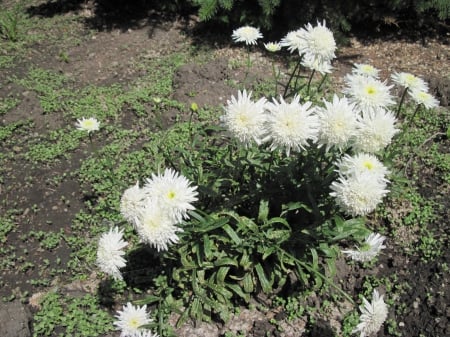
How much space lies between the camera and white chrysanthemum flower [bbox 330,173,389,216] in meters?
2.34

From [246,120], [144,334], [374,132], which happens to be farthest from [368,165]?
[144,334]

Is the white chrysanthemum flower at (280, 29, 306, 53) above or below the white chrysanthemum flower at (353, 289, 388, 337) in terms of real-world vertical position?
above

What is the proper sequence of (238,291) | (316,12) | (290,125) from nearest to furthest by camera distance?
1. (290,125)
2. (238,291)
3. (316,12)

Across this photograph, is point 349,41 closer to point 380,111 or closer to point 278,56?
point 278,56

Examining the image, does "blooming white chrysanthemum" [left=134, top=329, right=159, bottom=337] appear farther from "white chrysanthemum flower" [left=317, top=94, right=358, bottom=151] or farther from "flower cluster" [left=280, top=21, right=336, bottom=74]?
"flower cluster" [left=280, top=21, right=336, bottom=74]

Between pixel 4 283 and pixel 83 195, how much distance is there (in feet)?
3.28

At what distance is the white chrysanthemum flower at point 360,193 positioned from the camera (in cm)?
234

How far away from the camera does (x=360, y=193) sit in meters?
2.34

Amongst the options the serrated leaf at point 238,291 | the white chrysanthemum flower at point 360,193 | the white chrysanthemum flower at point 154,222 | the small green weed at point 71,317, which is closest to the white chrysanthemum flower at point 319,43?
the white chrysanthemum flower at point 360,193

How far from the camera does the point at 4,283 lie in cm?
351

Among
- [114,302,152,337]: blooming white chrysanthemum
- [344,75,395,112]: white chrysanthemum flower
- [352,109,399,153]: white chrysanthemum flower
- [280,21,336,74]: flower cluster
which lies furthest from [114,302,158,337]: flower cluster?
[280,21,336,74]: flower cluster

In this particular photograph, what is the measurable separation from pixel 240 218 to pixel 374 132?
1.06 meters

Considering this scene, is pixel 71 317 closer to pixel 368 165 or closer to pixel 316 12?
pixel 368 165

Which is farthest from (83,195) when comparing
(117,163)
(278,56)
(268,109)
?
(278,56)
